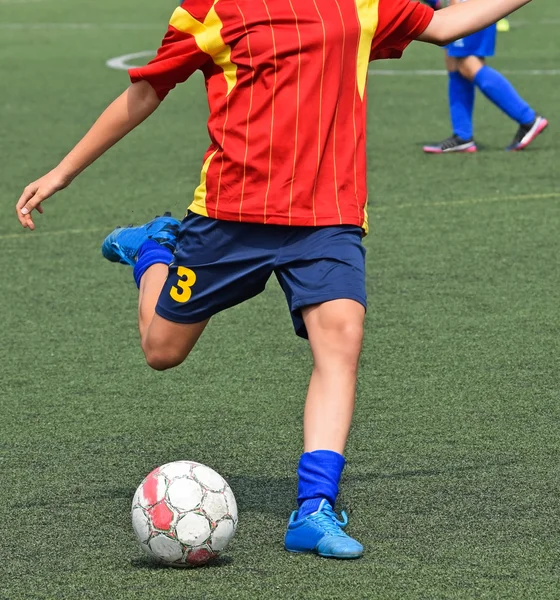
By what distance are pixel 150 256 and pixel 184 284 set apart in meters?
0.61

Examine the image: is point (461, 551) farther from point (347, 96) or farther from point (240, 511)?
point (347, 96)

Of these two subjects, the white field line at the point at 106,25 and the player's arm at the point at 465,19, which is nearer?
the player's arm at the point at 465,19

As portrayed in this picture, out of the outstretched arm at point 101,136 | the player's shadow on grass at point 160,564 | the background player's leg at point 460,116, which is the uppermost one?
the outstretched arm at point 101,136

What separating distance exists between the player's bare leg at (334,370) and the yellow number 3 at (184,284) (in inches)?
15.8

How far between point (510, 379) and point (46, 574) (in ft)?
7.71

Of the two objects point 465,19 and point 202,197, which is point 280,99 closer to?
point 202,197

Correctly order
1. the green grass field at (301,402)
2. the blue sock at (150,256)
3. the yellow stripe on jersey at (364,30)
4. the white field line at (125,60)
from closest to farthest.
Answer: the green grass field at (301,402) → the yellow stripe on jersey at (364,30) → the blue sock at (150,256) → the white field line at (125,60)

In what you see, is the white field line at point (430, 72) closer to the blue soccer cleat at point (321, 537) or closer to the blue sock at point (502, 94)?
the blue sock at point (502, 94)

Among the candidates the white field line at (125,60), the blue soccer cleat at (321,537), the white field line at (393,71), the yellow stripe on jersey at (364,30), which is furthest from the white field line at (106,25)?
the blue soccer cleat at (321,537)

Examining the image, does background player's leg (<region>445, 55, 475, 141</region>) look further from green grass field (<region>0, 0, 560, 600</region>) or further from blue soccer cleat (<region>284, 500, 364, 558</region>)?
blue soccer cleat (<region>284, 500, 364, 558</region>)

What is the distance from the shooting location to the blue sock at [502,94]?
1063cm

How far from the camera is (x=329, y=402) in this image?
12.7 ft

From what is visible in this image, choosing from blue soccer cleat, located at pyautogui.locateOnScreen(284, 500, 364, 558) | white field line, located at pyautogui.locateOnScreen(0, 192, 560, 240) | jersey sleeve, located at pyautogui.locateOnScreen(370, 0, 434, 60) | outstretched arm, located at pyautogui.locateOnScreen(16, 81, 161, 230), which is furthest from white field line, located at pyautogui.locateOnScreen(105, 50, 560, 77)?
blue soccer cleat, located at pyautogui.locateOnScreen(284, 500, 364, 558)

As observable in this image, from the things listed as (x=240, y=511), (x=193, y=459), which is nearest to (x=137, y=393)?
(x=193, y=459)
